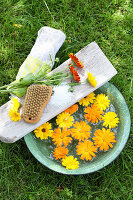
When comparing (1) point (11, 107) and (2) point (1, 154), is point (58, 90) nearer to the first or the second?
(1) point (11, 107)

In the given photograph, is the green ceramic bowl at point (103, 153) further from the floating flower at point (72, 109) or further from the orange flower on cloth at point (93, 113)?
the floating flower at point (72, 109)

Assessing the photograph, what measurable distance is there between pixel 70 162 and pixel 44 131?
0.89 feet

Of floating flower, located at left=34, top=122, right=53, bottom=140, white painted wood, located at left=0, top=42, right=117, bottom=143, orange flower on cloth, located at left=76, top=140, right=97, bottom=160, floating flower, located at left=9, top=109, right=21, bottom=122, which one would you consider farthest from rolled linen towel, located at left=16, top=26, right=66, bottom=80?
orange flower on cloth, located at left=76, top=140, right=97, bottom=160

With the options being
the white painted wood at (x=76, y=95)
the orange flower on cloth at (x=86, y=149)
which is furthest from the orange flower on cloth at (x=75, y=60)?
the orange flower on cloth at (x=86, y=149)

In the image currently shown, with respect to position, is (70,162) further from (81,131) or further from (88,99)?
(88,99)

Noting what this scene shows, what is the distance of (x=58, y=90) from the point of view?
1.63m

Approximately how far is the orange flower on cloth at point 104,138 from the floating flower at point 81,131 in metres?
0.06

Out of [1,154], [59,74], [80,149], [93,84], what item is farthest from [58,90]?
[1,154]

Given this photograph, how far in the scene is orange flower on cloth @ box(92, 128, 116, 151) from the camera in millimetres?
1702

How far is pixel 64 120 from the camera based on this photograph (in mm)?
1762

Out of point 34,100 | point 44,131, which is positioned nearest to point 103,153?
point 44,131

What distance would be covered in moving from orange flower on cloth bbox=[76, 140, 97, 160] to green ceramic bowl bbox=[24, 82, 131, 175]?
42mm

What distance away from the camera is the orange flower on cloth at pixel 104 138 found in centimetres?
170

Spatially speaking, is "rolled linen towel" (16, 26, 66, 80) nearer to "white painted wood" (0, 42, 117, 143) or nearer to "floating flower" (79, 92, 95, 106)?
"white painted wood" (0, 42, 117, 143)
